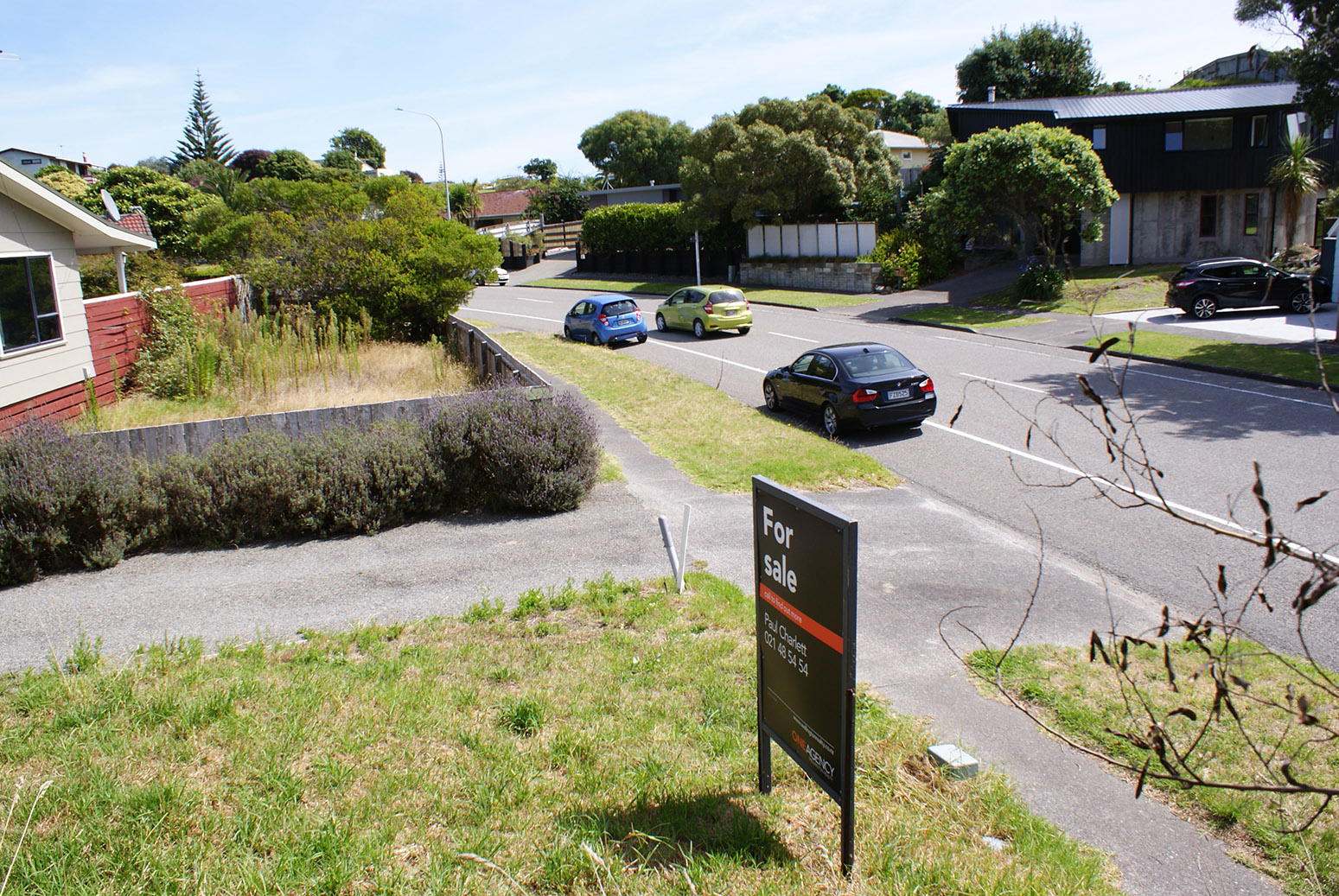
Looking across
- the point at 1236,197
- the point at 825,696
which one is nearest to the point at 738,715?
the point at 825,696

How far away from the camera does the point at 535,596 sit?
24.9 feet

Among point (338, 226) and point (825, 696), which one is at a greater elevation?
point (338, 226)

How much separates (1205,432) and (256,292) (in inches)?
879

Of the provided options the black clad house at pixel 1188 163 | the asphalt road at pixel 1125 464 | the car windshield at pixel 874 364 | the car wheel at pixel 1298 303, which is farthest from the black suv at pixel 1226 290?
the car windshield at pixel 874 364

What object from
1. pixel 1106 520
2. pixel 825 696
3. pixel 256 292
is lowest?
pixel 1106 520

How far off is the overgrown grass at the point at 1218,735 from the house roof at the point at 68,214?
1373cm

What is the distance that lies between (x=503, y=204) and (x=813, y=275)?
177ft

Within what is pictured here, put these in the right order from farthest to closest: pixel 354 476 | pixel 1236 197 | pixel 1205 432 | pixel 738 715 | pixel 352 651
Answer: pixel 1236 197 → pixel 1205 432 → pixel 354 476 → pixel 352 651 → pixel 738 715

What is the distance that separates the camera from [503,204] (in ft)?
284

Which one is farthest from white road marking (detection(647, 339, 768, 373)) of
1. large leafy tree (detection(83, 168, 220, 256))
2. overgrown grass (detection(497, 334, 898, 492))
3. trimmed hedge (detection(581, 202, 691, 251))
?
large leafy tree (detection(83, 168, 220, 256))

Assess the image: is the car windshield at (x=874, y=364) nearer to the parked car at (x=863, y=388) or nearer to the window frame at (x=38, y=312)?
the parked car at (x=863, y=388)

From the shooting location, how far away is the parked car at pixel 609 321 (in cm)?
Result: 2608

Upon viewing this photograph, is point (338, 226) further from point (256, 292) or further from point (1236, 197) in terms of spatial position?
point (1236, 197)

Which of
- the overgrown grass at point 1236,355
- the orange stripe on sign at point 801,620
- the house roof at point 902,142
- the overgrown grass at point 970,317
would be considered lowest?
the overgrown grass at point 1236,355
